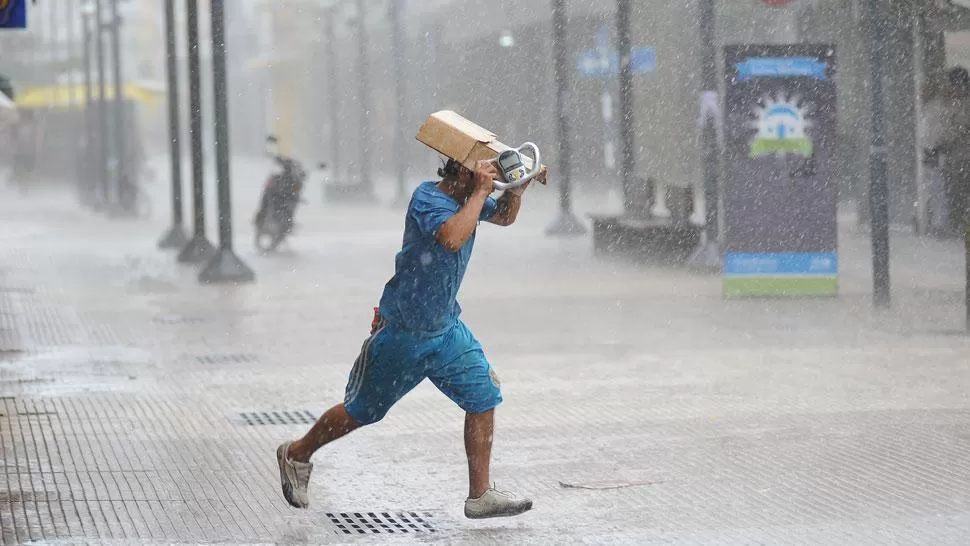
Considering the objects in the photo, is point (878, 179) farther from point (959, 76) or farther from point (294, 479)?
point (294, 479)

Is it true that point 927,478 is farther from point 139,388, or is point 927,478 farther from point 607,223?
point 607,223

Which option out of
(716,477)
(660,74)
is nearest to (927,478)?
(716,477)

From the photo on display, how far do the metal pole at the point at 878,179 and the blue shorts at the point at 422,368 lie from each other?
7.55m

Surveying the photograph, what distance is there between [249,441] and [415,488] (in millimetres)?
1329

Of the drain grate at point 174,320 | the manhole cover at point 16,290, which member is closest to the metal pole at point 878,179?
the drain grate at point 174,320

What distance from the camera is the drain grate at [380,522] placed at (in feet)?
19.6

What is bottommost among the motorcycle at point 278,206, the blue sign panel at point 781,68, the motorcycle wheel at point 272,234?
the motorcycle wheel at point 272,234

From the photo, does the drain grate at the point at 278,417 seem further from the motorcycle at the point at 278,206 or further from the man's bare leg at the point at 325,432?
the motorcycle at the point at 278,206

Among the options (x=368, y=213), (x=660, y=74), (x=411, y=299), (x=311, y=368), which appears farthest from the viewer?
(x=368, y=213)

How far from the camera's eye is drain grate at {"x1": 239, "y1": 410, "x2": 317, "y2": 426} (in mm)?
8297

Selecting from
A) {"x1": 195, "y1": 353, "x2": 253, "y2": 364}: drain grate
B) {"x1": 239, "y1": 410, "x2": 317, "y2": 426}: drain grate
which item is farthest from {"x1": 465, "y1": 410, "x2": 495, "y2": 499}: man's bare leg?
{"x1": 195, "y1": 353, "x2": 253, "y2": 364}: drain grate

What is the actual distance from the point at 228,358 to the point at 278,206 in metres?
11.2

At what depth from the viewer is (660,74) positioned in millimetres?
18688

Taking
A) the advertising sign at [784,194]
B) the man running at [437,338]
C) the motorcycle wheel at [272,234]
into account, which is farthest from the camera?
the motorcycle wheel at [272,234]
